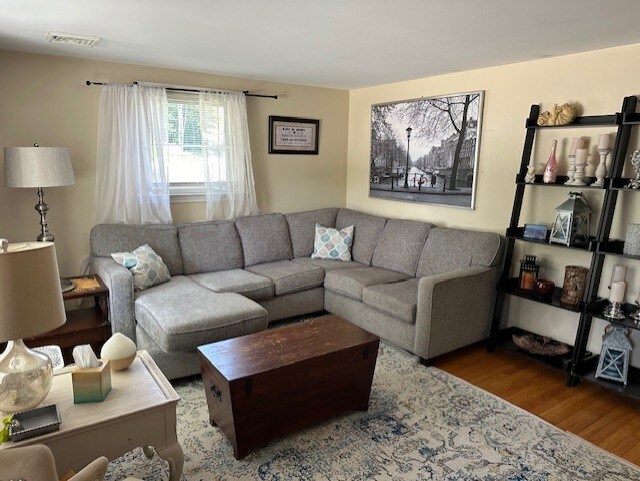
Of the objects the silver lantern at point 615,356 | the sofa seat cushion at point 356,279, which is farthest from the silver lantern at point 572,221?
the sofa seat cushion at point 356,279

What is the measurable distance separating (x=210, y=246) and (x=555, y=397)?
2.90m

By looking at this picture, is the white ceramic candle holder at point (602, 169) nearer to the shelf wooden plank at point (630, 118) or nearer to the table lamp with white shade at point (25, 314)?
the shelf wooden plank at point (630, 118)

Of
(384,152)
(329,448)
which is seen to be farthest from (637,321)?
(384,152)

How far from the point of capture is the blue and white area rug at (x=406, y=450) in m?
2.06

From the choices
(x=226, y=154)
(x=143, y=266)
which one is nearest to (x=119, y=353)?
(x=143, y=266)

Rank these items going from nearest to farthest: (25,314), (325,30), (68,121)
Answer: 1. (25,314)
2. (325,30)
3. (68,121)

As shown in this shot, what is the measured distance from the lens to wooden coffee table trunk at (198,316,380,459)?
2.10 meters

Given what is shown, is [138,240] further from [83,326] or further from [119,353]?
[119,353]

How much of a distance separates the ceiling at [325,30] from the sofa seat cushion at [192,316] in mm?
1716

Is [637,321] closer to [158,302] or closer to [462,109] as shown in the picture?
[462,109]

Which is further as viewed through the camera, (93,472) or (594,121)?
(594,121)

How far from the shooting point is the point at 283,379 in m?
2.18

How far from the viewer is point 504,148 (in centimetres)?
351

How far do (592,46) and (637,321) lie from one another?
175cm
